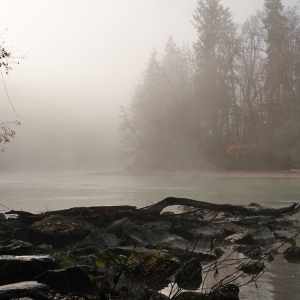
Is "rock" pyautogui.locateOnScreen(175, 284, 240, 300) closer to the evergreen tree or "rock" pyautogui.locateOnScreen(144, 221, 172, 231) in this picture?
"rock" pyautogui.locateOnScreen(144, 221, 172, 231)

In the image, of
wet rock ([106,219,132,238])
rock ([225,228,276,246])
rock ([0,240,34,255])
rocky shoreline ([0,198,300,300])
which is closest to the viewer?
rocky shoreline ([0,198,300,300])

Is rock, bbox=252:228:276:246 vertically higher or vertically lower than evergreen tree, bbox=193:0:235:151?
lower

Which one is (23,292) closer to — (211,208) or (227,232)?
(227,232)

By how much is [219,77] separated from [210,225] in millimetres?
37681

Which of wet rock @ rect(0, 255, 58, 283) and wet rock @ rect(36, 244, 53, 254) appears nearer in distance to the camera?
wet rock @ rect(0, 255, 58, 283)

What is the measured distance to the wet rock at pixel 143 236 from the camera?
26.3 feet

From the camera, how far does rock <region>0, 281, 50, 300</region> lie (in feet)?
11.9

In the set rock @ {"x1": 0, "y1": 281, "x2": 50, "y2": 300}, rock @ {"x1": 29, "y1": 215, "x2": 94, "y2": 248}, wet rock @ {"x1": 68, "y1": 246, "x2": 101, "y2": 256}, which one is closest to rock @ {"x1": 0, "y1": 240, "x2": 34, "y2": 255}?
wet rock @ {"x1": 68, "y1": 246, "x2": 101, "y2": 256}

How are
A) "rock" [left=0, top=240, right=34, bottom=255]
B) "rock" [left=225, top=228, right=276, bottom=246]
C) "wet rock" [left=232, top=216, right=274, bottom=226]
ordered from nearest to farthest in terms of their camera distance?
"rock" [left=0, top=240, right=34, bottom=255] → "rock" [left=225, top=228, right=276, bottom=246] → "wet rock" [left=232, top=216, right=274, bottom=226]

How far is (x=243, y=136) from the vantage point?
144 ft

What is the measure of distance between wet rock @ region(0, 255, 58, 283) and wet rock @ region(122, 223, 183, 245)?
10.0 feet

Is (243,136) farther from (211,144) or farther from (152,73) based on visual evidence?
(152,73)

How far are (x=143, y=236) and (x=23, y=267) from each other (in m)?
3.62

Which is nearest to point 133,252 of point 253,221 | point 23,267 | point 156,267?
point 156,267
